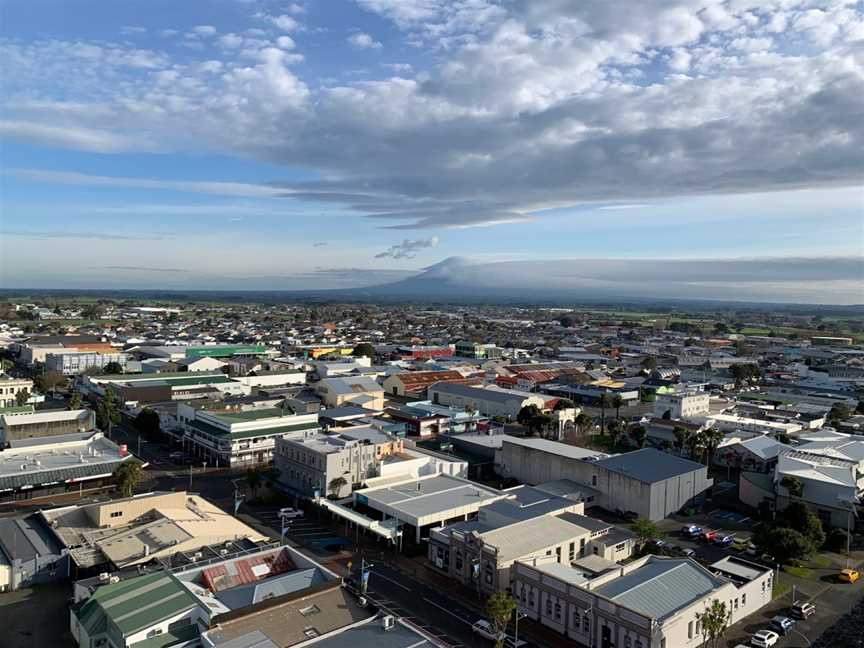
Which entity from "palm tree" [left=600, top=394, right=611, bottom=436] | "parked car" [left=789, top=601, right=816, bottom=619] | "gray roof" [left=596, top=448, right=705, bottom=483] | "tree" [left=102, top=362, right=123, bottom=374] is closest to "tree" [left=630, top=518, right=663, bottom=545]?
"gray roof" [left=596, top=448, right=705, bottom=483]

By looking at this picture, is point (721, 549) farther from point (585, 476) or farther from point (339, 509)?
point (339, 509)

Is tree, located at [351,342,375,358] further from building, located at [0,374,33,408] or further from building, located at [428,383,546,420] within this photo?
building, located at [0,374,33,408]

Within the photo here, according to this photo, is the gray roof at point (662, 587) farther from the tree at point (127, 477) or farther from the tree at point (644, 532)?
the tree at point (127, 477)

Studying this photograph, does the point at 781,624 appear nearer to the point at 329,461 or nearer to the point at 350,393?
the point at 329,461

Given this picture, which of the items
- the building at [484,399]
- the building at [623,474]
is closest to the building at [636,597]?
the building at [623,474]

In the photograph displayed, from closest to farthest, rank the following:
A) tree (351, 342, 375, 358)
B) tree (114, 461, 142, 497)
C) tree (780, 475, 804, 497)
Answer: tree (114, 461, 142, 497), tree (780, 475, 804, 497), tree (351, 342, 375, 358)

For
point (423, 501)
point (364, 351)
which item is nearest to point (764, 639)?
point (423, 501)

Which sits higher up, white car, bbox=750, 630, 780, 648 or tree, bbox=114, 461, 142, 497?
tree, bbox=114, 461, 142, 497

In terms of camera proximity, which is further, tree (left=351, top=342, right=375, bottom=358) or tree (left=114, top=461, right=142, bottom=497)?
tree (left=351, top=342, right=375, bottom=358)
